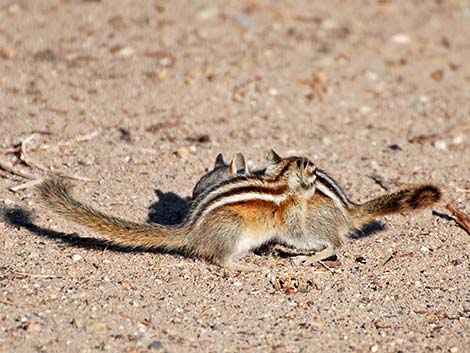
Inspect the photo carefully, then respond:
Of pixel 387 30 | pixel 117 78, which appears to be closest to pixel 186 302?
pixel 117 78

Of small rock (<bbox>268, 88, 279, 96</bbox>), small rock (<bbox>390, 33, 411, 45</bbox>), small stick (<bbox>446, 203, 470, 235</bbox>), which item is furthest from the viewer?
small rock (<bbox>390, 33, 411, 45</bbox>)

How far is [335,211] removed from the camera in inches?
227

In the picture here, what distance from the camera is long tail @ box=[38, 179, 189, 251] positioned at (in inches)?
217

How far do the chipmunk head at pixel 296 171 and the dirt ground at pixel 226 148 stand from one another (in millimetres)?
560

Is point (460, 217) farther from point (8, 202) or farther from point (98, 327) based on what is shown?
point (8, 202)

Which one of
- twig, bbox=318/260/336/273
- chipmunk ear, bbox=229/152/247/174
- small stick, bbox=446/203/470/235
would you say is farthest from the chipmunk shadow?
small stick, bbox=446/203/470/235

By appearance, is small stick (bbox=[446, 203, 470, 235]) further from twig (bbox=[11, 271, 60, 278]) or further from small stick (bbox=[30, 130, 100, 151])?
small stick (bbox=[30, 130, 100, 151])

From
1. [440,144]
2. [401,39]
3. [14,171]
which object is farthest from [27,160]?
[401,39]

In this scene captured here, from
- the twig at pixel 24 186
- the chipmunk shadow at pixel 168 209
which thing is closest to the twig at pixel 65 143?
the twig at pixel 24 186

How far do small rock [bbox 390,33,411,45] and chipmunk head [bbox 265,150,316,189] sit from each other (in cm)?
484

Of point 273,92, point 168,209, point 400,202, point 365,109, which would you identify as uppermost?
point 400,202

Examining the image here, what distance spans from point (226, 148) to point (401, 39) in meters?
3.44

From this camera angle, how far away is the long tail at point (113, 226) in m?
5.52

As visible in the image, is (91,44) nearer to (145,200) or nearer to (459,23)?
(145,200)
